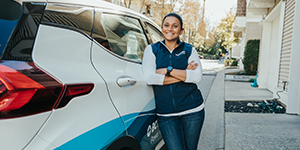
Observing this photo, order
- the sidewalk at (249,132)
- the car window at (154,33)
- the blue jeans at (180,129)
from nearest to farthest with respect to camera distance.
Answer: the blue jeans at (180,129), the car window at (154,33), the sidewalk at (249,132)


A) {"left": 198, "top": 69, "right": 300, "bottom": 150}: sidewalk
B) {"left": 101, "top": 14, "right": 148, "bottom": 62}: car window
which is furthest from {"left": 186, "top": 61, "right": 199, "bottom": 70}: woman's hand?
{"left": 198, "top": 69, "right": 300, "bottom": 150}: sidewalk

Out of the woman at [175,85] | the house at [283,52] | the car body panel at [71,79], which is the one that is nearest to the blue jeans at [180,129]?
the woman at [175,85]

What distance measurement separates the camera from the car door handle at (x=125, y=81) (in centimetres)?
160

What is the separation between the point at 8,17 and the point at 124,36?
1006 millimetres

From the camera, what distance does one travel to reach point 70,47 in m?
1.36

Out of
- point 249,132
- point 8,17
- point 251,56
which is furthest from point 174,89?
point 251,56

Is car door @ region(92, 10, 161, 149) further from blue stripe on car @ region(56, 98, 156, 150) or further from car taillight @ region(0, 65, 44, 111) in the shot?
car taillight @ region(0, 65, 44, 111)

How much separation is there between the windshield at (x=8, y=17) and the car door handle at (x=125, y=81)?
71cm

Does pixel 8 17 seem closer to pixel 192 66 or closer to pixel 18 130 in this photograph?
pixel 18 130

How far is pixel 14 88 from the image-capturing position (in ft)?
3.47

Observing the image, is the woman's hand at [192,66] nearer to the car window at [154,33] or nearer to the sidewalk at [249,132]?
the car window at [154,33]

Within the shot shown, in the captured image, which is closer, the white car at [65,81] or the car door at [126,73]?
the white car at [65,81]

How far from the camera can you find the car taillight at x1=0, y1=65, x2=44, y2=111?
3.40 feet

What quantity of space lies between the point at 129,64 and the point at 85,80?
61cm
